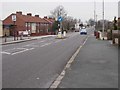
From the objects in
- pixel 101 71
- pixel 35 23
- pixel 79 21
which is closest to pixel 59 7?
pixel 35 23

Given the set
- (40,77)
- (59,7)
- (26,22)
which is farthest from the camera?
(59,7)

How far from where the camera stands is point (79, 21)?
188 m

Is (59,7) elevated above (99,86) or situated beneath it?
elevated above

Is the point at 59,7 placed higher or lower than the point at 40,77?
higher

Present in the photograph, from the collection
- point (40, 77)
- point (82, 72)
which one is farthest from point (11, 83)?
point (82, 72)

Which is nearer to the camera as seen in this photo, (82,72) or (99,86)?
(99,86)

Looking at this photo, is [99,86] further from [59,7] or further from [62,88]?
[59,7]

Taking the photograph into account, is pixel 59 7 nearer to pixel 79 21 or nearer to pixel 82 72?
pixel 79 21

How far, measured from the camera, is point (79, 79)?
1001 cm

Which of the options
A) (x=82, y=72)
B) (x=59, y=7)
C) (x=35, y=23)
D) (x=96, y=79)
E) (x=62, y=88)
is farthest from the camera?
(x=59, y=7)

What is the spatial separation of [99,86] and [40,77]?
262 centimetres

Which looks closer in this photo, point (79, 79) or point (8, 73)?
point (79, 79)

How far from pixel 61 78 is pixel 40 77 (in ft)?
2.70

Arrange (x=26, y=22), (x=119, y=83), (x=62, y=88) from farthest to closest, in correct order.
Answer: (x=26, y=22) < (x=119, y=83) < (x=62, y=88)
